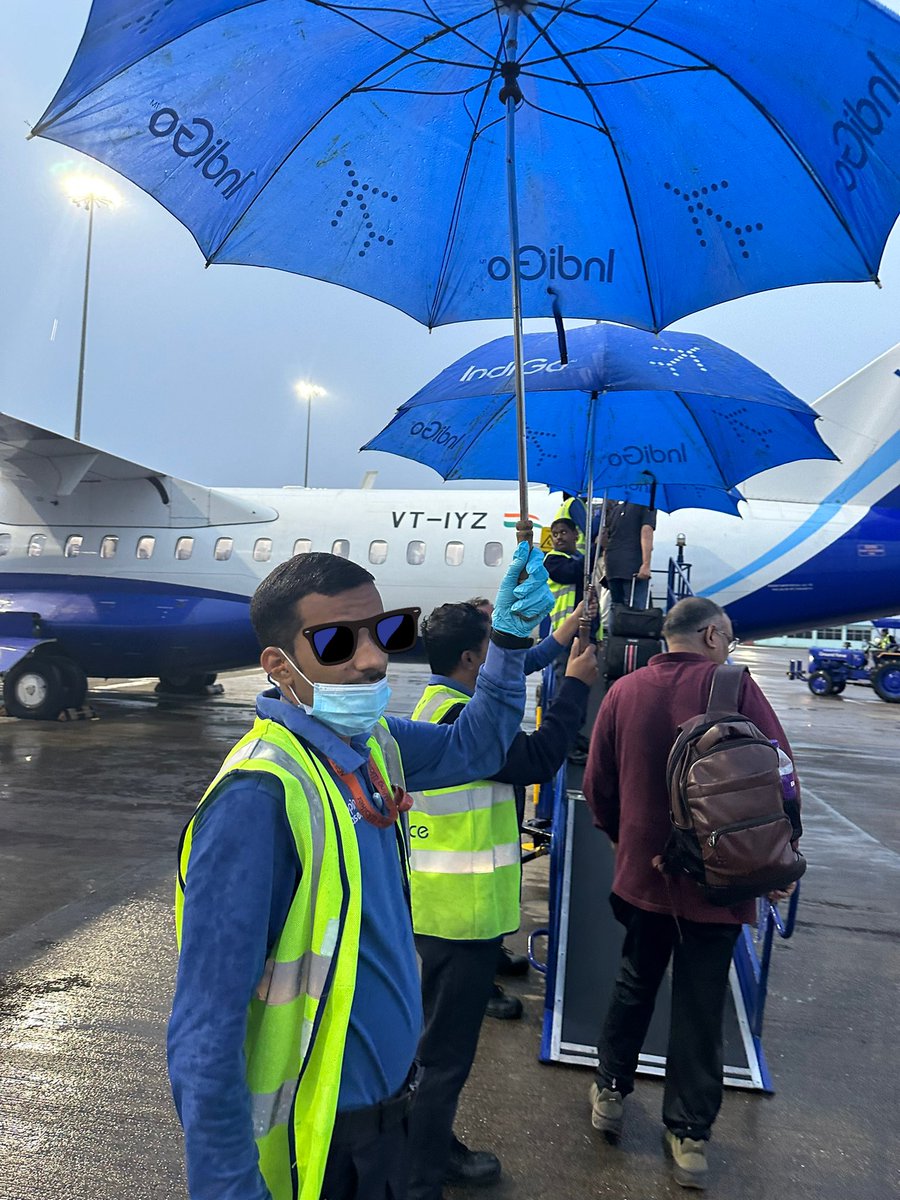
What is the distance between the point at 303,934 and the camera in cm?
147

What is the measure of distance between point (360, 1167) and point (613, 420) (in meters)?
5.79

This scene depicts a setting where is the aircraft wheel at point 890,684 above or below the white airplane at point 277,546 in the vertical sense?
Answer: below

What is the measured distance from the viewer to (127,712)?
581 inches

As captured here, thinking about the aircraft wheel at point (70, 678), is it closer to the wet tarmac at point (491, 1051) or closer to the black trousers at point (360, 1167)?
the wet tarmac at point (491, 1051)

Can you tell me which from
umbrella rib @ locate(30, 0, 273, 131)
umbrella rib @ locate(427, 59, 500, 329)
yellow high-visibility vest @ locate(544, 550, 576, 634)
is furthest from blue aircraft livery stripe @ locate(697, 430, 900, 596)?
umbrella rib @ locate(30, 0, 273, 131)

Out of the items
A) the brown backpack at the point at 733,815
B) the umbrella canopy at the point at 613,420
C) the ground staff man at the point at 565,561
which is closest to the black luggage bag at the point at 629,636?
the ground staff man at the point at 565,561

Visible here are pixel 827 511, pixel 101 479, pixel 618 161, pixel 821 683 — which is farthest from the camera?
pixel 821 683

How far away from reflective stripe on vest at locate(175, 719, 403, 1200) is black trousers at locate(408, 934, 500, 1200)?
1.29 m

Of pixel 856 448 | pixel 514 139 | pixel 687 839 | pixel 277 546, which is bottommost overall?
pixel 687 839

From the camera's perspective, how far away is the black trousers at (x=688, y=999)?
9.86 feet

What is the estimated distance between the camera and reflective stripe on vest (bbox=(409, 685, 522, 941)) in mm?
2803

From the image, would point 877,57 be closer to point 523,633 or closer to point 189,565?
point 523,633

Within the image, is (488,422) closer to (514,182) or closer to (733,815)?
(514,182)

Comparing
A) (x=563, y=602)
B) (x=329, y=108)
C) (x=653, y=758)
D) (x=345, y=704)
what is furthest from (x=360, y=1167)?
(x=563, y=602)
